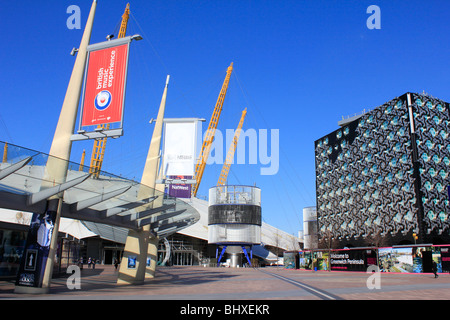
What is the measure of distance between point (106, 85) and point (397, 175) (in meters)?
73.1

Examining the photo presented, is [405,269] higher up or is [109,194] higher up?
[109,194]

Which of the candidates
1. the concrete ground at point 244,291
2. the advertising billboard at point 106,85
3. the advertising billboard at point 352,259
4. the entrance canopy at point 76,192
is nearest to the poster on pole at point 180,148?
the entrance canopy at point 76,192

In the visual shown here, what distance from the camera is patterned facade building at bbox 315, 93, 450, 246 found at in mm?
73125

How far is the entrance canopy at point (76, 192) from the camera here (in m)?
15.6

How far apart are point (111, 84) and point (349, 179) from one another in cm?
8660

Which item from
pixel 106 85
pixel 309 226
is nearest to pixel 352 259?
pixel 106 85

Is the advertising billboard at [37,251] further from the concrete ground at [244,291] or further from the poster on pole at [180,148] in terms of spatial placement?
the poster on pole at [180,148]

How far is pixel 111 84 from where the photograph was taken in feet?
56.1

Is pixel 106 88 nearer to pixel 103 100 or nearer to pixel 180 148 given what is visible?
pixel 103 100

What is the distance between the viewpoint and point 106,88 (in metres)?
17.1

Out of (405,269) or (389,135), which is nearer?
(405,269)

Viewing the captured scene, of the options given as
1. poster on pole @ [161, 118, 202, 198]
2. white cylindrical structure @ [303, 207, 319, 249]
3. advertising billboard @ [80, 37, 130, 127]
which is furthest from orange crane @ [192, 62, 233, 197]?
advertising billboard @ [80, 37, 130, 127]
